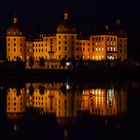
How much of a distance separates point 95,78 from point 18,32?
25.7 metres

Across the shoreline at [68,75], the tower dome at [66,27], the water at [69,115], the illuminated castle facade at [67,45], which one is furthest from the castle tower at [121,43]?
the water at [69,115]

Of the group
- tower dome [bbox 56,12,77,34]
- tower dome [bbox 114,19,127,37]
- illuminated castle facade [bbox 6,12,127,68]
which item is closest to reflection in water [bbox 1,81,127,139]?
tower dome [bbox 56,12,77,34]

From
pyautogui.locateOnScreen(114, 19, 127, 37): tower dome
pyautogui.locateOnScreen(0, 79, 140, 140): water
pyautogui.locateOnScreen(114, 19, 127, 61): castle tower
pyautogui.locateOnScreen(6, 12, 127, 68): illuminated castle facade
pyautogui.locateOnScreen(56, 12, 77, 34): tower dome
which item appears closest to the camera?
pyautogui.locateOnScreen(0, 79, 140, 140): water

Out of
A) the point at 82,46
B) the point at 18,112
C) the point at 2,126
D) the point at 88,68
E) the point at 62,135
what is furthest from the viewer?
the point at 82,46

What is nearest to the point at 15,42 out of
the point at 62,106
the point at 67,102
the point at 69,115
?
the point at 67,102

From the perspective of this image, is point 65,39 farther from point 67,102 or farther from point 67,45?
point 67,102

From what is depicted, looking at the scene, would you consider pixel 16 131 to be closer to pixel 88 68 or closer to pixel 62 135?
pixel 62 135

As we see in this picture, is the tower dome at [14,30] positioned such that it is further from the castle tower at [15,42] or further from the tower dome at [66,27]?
the tower dome at [66,27]

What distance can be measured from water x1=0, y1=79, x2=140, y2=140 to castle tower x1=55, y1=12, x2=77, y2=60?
35.4m

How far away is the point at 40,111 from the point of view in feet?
88.1

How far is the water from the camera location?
2000 centimetres

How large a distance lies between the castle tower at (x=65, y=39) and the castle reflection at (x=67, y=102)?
1323 inches

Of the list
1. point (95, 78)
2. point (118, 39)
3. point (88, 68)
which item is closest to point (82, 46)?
point (118, 39)

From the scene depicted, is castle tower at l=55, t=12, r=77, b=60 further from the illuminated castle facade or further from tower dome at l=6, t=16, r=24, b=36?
tower dome at l=6, t=16, r=24, b=36
